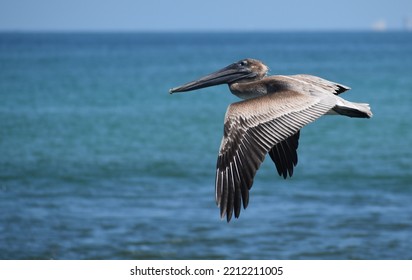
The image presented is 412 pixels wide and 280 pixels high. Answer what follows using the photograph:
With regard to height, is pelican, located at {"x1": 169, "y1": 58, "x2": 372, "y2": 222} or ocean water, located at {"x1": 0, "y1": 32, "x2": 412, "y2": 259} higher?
pelican, located at {"x1": 169, "y1": 58, "x2": 372, "y2": 222}

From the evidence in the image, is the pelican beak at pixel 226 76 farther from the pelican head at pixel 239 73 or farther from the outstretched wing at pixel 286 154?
the outstretched wing at pixel 286 154

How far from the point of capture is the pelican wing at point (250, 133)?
6805 millimetres

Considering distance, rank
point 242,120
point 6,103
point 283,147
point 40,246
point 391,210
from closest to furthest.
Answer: point 242,120 → point 283,147 → point 40,246 → point 391,210 → point 6,103

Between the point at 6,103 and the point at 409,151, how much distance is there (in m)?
22.7

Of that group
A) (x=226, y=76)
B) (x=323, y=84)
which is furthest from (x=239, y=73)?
(x=323, y=84)

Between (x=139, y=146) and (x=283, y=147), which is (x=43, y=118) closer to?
(x=139, y=146)

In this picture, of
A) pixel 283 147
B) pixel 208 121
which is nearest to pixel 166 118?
pixel 208 121

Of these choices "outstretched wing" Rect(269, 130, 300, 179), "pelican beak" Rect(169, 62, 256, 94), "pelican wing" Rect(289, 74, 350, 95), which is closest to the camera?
"pelican wing" Rect(289, 74, 350, 95)

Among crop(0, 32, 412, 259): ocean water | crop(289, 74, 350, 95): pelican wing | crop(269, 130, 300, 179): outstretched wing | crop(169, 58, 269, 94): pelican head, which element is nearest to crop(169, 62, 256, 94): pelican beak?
crop(169, 58, 269, 94): pelican head

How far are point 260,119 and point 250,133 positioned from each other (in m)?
0.15

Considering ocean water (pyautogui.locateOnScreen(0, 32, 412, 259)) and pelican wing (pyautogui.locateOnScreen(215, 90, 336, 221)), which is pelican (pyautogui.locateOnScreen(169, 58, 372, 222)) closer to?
pelican wing (pyautogui.locateOnScreen(215, 90, 336, 221))

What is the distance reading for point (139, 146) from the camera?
85.6ft

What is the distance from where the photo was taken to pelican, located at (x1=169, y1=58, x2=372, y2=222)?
682 centimetres

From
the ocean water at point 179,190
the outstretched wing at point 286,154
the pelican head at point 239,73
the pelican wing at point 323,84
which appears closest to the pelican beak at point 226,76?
the pelican head at point 239,73
